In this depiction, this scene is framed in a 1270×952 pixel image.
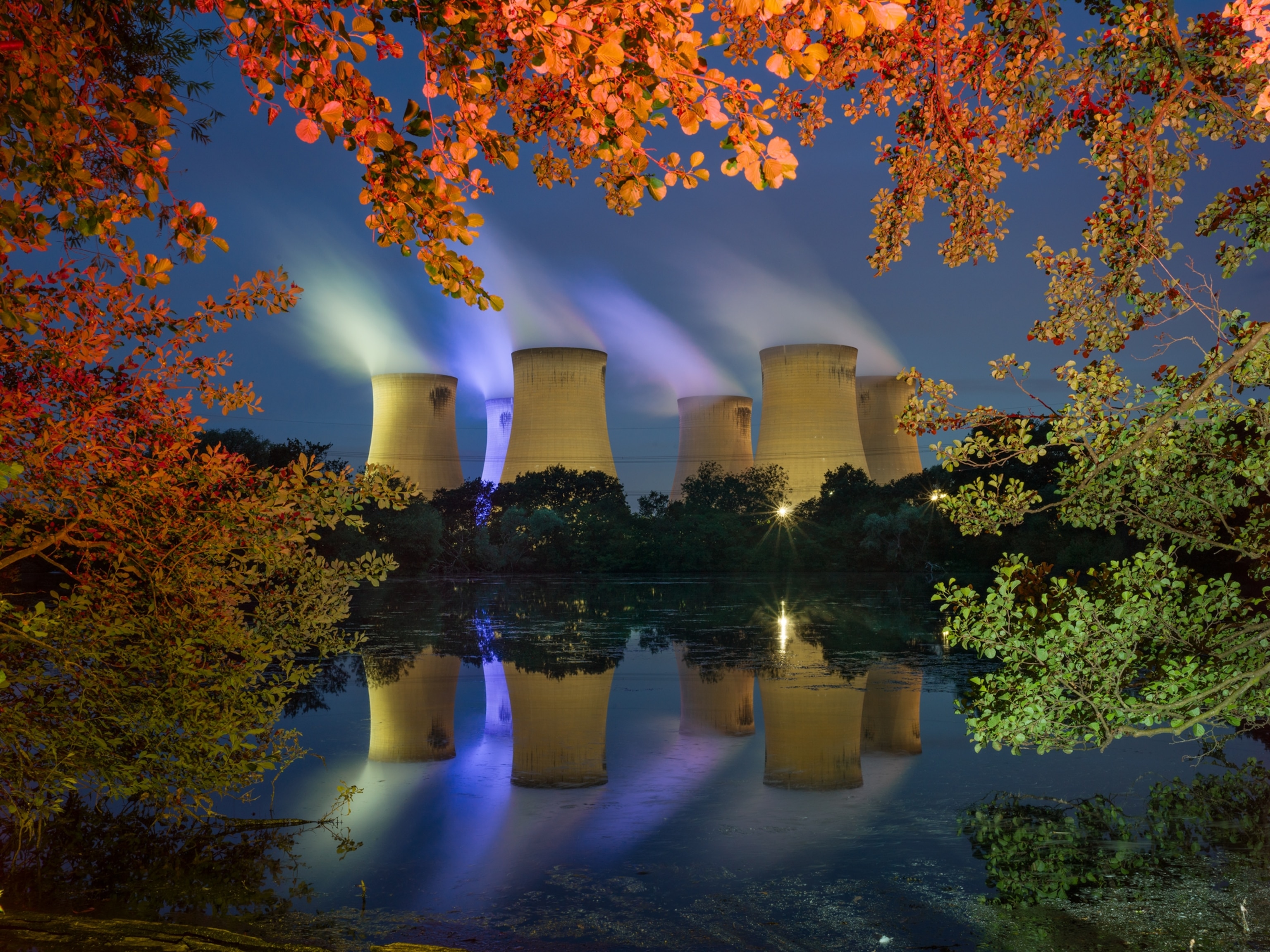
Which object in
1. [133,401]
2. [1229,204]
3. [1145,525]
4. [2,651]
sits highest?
[1229,204]

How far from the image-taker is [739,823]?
16.6 feet

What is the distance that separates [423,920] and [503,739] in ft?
11.7

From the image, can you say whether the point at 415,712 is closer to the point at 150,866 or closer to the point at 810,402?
the point at 150,866

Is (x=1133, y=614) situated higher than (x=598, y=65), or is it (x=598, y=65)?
(x=598, y=65)

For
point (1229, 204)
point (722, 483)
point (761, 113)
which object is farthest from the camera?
point (722, 483)

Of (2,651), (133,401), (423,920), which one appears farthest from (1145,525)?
(2,651)

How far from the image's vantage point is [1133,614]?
3154mm

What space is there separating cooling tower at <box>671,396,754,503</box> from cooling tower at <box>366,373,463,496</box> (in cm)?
1077

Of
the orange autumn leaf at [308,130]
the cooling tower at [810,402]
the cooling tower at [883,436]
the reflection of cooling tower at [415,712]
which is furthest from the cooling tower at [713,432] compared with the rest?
the orange autumn leaf at [308,130]

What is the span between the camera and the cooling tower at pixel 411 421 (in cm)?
2923

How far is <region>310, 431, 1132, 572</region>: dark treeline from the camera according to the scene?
28.5m

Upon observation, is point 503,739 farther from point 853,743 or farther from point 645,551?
point 645,551

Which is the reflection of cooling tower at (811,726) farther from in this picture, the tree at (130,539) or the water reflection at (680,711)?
the tree at (130,539)

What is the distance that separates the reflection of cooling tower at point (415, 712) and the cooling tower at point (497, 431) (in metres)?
24.4
